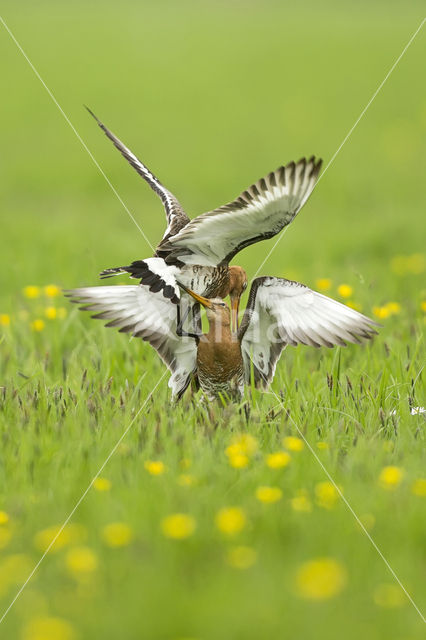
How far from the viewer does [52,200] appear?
11.9 meters

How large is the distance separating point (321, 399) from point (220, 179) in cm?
850

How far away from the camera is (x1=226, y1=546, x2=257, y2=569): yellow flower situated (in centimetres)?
275

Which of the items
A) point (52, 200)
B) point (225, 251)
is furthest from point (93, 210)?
point (225, 251)

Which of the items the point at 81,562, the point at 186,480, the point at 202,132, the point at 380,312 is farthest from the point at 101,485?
the point at 202,132

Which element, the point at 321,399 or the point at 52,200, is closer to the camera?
the point at 321,399

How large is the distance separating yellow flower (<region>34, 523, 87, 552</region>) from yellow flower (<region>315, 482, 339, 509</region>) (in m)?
0.94

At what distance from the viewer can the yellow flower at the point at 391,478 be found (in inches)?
128

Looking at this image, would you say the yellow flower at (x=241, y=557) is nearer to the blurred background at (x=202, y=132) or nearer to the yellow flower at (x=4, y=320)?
the blurred background at (x=202, y=132)

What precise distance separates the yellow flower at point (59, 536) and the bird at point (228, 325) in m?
1.20

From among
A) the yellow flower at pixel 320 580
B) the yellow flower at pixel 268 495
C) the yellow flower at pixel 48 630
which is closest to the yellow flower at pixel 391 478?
the yellow flower at pixel 268 495

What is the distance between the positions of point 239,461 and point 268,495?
0.26 meters

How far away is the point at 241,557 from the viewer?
2.81m

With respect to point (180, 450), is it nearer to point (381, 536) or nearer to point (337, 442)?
point (337, 442)

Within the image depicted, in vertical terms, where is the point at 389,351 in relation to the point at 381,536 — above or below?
above
